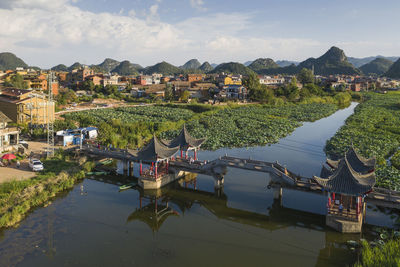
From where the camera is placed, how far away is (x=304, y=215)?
2511cm

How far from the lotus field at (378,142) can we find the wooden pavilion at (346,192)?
24.2ft

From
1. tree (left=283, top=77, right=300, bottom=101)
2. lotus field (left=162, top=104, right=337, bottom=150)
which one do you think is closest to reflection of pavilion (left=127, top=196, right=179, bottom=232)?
lotus field (left=162, top=104, right=337, bottom=150)

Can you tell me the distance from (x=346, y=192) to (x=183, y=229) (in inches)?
463

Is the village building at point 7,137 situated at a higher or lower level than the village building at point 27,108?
lower

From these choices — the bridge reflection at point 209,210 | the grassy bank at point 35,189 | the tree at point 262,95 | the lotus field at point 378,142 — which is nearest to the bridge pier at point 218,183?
the bridge reflection at point 209,210

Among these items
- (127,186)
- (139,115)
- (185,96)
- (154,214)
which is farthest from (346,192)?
(185,96)

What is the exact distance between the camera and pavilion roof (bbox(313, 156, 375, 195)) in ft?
68.9

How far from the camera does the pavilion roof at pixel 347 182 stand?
68.9ft

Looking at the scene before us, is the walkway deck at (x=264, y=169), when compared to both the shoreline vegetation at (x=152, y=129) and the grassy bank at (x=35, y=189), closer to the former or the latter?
the grassy bank at (x=35, y=189)

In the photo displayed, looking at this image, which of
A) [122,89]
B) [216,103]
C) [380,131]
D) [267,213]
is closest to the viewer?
[267,213]

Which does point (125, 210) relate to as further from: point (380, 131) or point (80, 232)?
point (380, 131)

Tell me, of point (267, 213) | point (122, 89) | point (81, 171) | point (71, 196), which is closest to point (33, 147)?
point (81, 171)

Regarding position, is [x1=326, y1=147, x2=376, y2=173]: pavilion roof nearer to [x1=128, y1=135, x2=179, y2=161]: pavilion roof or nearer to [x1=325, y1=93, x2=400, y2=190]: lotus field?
[x1=325, y1=93, x2=400, y2=190]: lotus field

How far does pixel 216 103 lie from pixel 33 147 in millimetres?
60209
